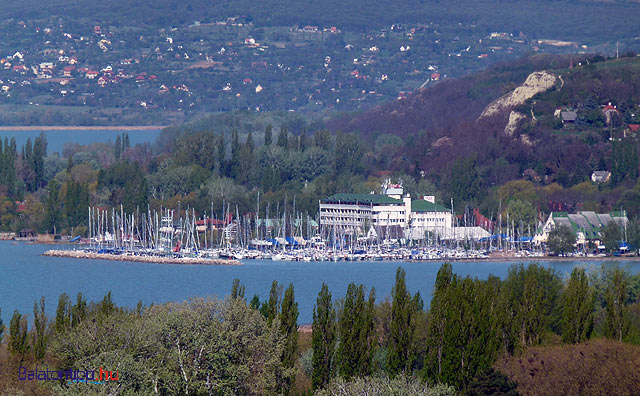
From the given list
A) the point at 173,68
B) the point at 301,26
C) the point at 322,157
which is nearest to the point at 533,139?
the point at 322,157

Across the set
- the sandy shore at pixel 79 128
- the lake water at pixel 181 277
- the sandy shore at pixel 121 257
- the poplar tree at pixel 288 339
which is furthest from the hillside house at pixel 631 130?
the sandy shore at pixel 79 128

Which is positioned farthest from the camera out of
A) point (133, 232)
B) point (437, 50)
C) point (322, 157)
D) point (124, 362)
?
point (437, 50)

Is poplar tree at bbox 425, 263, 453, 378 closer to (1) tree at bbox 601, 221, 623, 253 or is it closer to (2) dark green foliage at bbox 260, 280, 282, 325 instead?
(2) dark green foliage at bbox 260, 280, 282, 325

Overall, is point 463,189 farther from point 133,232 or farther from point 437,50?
point 437,50

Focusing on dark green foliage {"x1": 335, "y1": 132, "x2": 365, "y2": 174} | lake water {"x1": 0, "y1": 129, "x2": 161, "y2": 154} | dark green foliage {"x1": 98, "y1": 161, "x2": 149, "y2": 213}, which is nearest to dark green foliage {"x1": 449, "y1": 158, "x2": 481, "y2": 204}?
dark green foliage {"x1": 335, "y1": 132, "x2": 365, "y2": 174}

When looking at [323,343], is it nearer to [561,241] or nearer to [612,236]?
[561,241]

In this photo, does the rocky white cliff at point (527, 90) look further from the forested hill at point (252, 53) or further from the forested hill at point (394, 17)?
the forested hill at point (394, 17)
